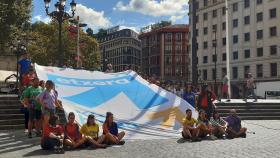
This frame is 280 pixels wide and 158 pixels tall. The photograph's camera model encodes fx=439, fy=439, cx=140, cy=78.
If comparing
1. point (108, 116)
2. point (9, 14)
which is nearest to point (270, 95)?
point (9, 14)

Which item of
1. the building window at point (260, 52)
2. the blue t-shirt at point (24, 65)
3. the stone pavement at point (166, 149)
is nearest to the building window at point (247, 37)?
the building window at point (260, 52)

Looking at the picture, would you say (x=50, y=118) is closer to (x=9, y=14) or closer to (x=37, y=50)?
(x=9, y=14)

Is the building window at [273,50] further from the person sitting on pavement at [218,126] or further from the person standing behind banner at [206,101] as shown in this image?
the person sitting on pavement at [218,126]

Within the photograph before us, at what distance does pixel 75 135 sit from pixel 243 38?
204ft

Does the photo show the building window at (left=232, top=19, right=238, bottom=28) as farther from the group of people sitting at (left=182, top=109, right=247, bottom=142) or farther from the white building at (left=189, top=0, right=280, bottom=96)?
the group of people sitting at (left=182, top=109, right=247, bottom=142)

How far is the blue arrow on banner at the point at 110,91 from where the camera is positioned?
15.4 metres

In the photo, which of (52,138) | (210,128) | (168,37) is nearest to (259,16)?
(168,37)

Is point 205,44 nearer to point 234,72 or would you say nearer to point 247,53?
point 234,72

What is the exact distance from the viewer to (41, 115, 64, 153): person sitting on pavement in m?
11.2

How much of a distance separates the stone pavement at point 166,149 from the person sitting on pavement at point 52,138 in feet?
0.70

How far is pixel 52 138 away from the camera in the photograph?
11.2 meters

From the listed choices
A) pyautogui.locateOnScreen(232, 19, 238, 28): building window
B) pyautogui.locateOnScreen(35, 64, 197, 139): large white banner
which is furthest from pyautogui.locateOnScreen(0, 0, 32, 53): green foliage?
pyautogui.locateOnScreen(232, 19, 238, 28): building window

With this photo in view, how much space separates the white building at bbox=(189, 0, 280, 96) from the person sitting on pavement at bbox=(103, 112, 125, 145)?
53.3 m

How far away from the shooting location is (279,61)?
205ft
